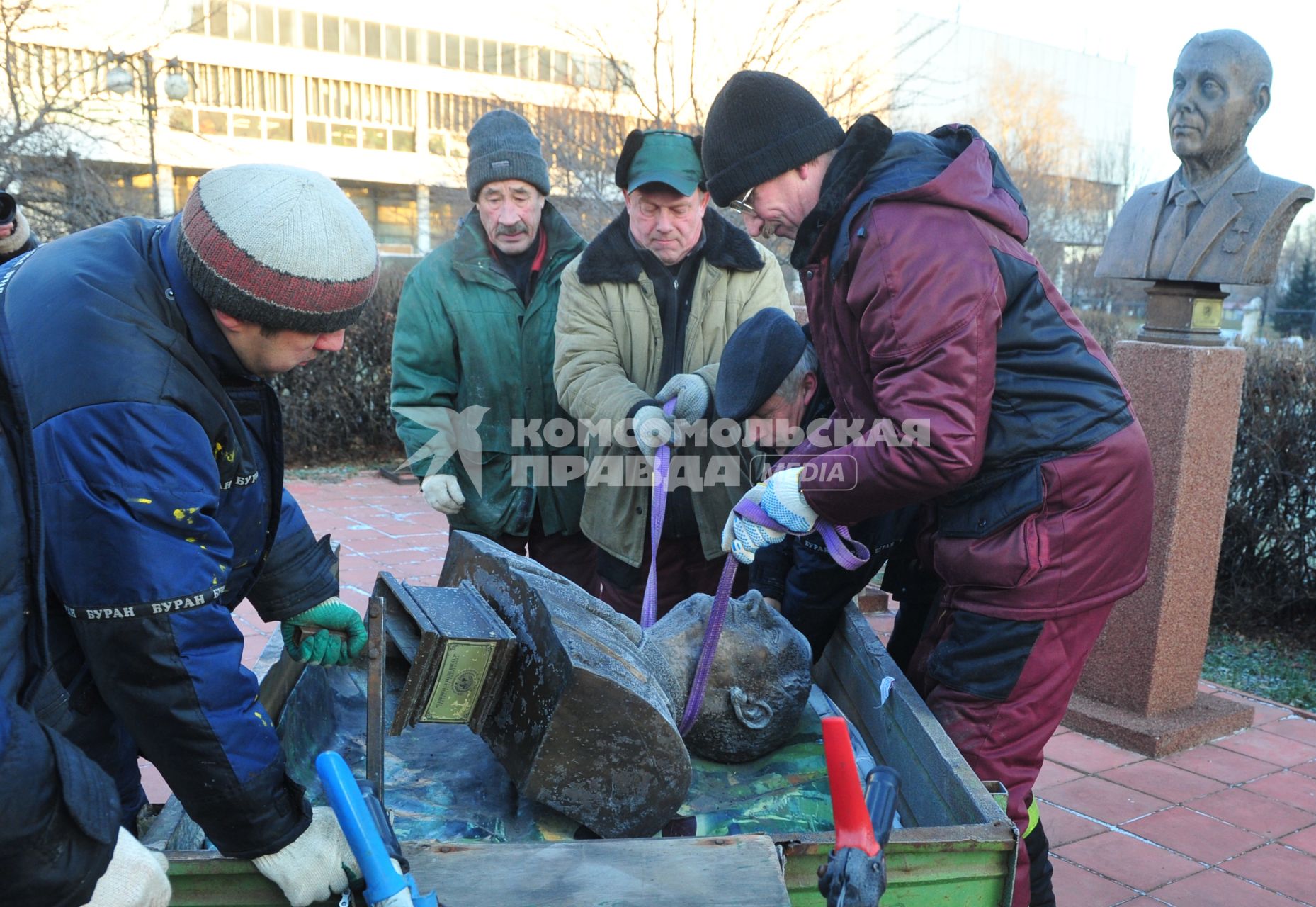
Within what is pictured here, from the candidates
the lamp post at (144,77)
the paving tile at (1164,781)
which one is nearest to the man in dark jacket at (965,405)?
the paving tile at (1164,781)

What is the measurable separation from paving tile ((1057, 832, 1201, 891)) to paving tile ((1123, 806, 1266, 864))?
0.05 metres

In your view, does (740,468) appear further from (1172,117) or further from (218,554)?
(1172,117)

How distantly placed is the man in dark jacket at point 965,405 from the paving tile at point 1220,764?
1.87 meters

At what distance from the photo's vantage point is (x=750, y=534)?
7.47ft

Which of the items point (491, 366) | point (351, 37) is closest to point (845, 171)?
point (491, 366)

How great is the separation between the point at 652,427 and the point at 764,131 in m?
0.89

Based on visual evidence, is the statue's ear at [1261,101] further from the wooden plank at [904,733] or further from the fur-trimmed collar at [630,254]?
the wooden plank at [904,733]

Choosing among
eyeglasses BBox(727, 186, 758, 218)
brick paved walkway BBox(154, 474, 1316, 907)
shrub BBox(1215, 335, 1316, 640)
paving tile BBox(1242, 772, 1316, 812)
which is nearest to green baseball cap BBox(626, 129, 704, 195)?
eyeglasses BBox(727, 186, 758, 218)

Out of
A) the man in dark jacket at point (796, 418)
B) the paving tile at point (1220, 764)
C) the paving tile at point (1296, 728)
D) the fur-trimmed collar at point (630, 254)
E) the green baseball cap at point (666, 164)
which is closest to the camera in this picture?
the man in dark jacket at point (796, 418)

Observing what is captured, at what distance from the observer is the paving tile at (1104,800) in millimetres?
3402

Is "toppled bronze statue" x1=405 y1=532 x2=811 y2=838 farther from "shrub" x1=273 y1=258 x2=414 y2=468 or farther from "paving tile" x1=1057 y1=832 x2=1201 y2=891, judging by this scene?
"shrub" x1=273 y1=258 x2=414 y2=468

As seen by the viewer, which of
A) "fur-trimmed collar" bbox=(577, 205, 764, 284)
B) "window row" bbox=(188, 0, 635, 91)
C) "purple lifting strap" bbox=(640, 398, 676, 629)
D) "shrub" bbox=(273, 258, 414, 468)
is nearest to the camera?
"purple lifting strap" bbox=(640, 398, 676, 629)

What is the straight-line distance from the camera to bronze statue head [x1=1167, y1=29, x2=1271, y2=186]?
3.73 metres

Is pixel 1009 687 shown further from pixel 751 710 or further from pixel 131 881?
pixel 131 881
